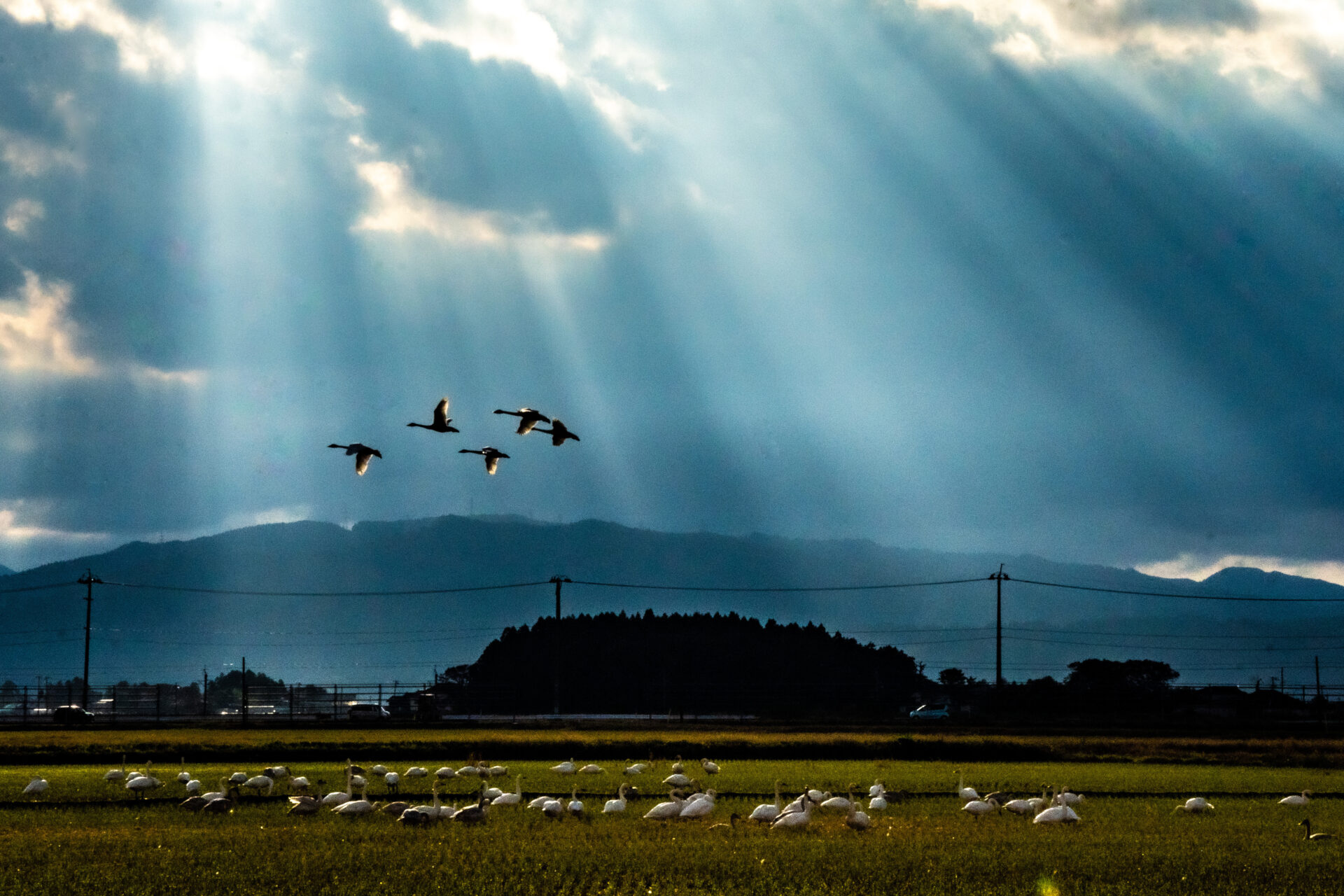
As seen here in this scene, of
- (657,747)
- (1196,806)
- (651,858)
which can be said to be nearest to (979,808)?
(1196,806)

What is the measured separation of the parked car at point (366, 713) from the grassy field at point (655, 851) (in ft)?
143

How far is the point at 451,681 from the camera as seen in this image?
114m

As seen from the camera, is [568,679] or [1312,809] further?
[568,679]

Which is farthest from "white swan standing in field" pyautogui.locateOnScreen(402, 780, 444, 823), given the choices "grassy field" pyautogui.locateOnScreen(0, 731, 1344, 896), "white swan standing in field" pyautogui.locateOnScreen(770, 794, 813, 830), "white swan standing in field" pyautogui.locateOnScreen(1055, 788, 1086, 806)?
"white swan standing in field" pyautogui.locateOnScreen(1055, 788, 1086, 806)

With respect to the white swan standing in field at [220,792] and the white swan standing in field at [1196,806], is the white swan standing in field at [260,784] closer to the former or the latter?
the white swan standing in field at [220,792]

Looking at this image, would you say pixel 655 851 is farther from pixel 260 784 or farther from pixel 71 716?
pixel 71 716

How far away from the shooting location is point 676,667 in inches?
4599

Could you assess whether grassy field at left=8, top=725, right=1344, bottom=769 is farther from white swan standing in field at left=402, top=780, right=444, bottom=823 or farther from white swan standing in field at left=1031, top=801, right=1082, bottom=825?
white swan standing in field at left=1031, top=801, right=1082, bottom=825

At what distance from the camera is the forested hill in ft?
349

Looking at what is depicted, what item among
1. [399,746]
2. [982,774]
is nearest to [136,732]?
[399,746]

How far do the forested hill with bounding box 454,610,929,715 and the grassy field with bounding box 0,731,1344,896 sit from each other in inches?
2839

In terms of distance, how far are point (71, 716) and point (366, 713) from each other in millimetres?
18752

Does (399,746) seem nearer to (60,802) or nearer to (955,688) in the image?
(60,802)

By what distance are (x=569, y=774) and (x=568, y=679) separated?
77973 millimetres
